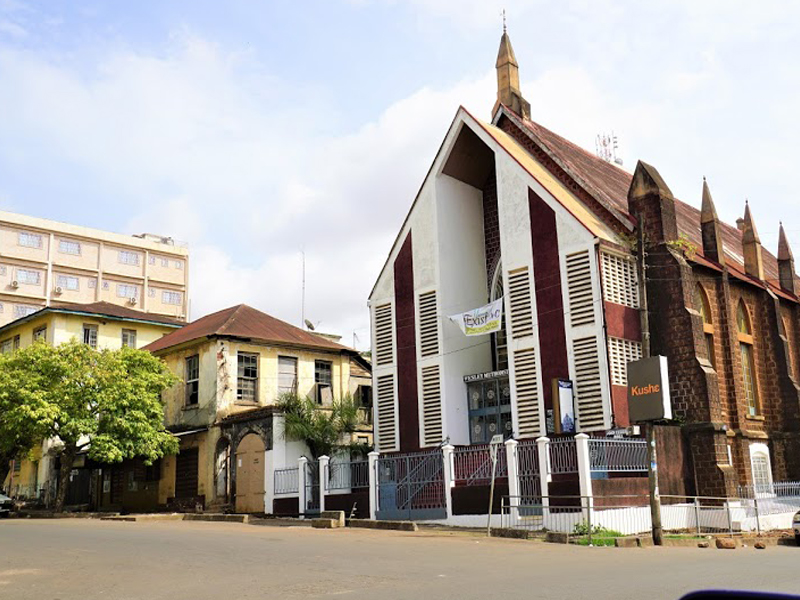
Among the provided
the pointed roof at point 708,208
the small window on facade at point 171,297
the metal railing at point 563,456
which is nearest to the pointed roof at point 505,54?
the pointed roof at point 708,208

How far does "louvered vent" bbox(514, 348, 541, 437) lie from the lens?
25.2 metres

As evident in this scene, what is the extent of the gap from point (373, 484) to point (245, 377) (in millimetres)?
10907

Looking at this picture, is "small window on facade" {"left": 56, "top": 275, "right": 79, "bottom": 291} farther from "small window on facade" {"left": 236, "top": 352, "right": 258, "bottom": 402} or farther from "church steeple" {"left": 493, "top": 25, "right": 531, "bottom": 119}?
"church steeple" {"left": 493, "top": 25, "right": 531, "bottom": 119}

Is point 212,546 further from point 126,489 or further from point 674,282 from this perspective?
point 126,489

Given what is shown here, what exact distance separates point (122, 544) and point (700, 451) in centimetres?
1549

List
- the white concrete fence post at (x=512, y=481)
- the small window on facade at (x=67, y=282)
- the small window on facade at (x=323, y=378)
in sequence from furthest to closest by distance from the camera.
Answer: the small window on facade at (x=67, y=282) → the small window on facade at (x=323, y=378) → the white concrete fence post at (x=512, y=481)

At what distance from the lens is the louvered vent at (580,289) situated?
2453cm

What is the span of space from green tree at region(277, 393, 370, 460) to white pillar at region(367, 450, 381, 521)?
509 cm

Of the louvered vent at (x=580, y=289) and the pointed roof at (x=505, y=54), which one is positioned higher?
the pointed roof at (x=505, y=54)

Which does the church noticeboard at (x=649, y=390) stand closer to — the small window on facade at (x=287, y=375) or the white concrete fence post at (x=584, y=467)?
the white concrete fence post at (x=584, y=467)

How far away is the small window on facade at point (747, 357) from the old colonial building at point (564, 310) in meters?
0.07

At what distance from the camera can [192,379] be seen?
116ft

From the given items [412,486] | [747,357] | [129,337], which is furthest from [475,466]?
[129,337]

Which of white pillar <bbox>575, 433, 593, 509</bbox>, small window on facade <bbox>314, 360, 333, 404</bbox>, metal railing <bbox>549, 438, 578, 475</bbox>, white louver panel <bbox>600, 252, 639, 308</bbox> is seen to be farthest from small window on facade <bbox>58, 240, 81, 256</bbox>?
white pillar <bbox>575, 433, 593, 509</bbox>
